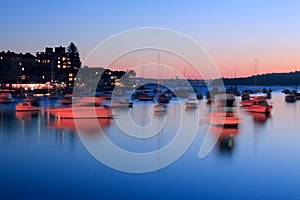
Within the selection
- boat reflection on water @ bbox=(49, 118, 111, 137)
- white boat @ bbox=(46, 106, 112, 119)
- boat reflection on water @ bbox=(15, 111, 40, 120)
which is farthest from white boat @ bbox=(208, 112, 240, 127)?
boat reflection on water @ bbox=(15, 111, 40, 120)

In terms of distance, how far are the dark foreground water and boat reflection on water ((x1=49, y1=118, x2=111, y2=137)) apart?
0.50 meters

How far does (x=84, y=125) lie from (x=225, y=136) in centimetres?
562

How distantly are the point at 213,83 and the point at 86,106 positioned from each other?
81.8ft

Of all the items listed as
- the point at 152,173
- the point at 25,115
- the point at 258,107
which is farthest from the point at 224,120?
the point at 25,115

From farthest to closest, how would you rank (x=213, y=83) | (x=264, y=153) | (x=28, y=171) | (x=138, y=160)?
(x=213, y=83) → (x=264, y=153) → (x=138, y=160) → (x=28, y=171)

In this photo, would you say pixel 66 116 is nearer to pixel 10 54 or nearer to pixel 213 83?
pixel 213 83

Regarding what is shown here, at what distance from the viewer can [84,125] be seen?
15094 millimetres

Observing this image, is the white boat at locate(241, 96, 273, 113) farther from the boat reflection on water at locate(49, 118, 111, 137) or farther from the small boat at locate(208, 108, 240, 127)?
the boat reflection on water at locate(49, 118, 111, 137)

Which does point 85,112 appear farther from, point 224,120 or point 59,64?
point 59,64

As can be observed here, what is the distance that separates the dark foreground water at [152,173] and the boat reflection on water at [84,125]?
1.63ft

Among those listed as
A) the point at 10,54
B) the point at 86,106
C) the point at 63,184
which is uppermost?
the point at 10,54

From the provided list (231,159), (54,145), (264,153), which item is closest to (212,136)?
(264,153)

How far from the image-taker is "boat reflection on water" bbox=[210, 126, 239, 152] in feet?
35.4

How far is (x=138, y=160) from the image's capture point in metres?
9.08
